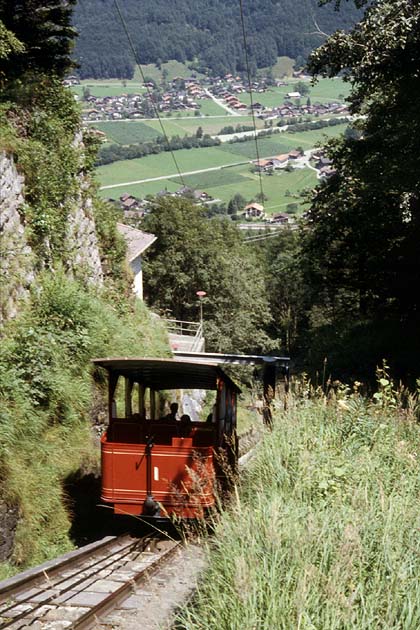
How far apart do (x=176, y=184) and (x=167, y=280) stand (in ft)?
366

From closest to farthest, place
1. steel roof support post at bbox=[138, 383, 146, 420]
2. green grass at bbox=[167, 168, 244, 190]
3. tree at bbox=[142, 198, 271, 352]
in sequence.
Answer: steel roof support post at bbox=[138, 383, 146, 420] < tree at bbox=[142, 198, 271, 352] < green grass at bbox=[167, 168, 244, 190]

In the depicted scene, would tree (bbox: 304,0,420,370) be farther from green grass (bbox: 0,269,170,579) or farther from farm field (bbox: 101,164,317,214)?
farm field (bbox: 101,164,317,214)

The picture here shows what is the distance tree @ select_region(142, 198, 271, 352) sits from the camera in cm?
4697

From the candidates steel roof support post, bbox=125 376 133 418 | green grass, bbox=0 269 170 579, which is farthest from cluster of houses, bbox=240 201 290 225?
steel roof support post, bbox=125 376 133 418

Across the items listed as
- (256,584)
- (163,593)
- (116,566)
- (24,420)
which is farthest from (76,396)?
(256,584)

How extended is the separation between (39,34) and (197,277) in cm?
2872

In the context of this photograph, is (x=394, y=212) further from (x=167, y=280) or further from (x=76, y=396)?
(x=167, y=280)

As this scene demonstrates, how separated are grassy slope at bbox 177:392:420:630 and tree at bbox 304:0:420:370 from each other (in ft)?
36.4

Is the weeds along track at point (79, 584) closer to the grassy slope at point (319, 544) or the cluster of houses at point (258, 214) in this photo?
the grassy slope at point (319, 544)

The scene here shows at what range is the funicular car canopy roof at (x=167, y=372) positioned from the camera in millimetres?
11375

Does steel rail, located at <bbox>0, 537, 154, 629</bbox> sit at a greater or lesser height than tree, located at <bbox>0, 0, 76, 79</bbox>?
lesser

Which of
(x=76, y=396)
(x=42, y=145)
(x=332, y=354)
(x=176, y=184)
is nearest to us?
(x=76, y=396)

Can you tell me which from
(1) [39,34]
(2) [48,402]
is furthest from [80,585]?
(1) [39,34]

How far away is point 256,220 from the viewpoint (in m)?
138
